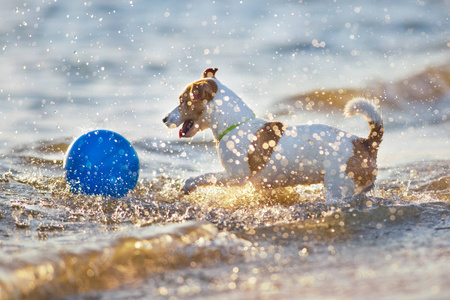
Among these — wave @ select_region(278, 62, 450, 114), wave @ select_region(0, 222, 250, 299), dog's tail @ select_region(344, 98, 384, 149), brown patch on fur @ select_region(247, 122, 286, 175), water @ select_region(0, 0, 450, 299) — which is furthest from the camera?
wave @ select_region(278, 62, 450, 114)

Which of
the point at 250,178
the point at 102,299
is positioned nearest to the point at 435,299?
the point at 102,299

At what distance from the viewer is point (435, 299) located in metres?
2.28

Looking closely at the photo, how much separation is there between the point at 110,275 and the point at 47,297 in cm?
38

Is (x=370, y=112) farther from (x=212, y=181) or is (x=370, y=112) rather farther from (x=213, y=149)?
(x=213, y=149)

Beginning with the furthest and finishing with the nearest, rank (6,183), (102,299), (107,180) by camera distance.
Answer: (6,183) < (107,180) < (102,299)

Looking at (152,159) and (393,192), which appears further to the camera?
(152,159)

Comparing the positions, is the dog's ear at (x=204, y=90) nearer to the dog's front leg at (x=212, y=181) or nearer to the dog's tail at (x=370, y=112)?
the dog's front leg at (x=212, y=181)

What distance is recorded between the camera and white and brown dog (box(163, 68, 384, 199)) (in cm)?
472

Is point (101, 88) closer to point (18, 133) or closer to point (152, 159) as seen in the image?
point (18, 133)

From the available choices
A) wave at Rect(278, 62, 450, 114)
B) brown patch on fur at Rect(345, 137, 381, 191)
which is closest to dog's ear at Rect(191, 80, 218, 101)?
brown patch on fur at Rect(345, 137, 381, 191)

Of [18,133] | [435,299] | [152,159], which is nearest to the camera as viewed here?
[435,299]

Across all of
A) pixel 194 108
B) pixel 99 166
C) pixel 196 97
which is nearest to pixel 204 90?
pixel 196 97

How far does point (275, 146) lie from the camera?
4.96m

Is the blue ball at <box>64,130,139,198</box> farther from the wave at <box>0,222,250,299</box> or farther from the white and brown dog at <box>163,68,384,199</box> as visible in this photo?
the wave at <box>0,222,250,299</box>
